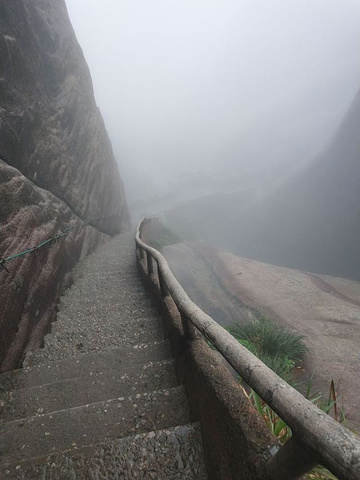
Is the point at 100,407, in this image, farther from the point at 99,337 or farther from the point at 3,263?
the point at 3,263

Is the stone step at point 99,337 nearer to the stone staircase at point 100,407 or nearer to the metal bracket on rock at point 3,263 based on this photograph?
the stone staircase at point 100,407

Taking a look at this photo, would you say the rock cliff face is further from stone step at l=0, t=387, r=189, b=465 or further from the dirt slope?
the dirt slope

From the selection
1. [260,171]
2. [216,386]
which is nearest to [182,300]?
[216,386]

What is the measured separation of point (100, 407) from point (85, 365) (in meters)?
0.84

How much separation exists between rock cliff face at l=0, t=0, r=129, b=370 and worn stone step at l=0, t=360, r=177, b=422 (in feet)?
2.22

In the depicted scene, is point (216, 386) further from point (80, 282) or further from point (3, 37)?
point (3, 37)

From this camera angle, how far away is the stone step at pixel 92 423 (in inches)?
85.0

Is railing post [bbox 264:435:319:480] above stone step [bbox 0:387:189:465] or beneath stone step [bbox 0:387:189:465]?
above

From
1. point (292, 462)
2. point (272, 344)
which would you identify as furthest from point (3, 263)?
point (272, 344)

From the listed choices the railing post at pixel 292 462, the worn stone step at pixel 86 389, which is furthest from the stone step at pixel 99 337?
the railing post at pixel 292 462

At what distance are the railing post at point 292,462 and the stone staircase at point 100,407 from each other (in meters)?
0.85

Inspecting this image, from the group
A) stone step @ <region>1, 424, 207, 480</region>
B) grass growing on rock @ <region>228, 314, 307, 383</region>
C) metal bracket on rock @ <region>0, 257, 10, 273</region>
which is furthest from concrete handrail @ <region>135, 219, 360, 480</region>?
grass growing on rock @ <region>228, 314, 307, 383</region>

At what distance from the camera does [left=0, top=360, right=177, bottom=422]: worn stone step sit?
8.64 ft

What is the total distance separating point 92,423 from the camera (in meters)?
2.28
